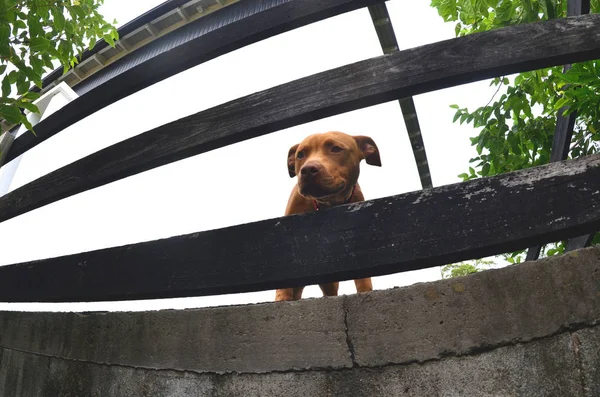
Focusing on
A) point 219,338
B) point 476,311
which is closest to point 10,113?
point 219,338

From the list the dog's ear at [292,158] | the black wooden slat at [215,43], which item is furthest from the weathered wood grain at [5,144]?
the dog's ear at [292,158]

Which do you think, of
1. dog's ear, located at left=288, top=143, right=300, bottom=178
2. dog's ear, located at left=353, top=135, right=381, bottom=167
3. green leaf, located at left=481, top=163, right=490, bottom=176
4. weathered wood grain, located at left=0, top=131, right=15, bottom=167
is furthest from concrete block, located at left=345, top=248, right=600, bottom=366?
weathered wood grain, located at left=0, top=131, right=15, bottom=167

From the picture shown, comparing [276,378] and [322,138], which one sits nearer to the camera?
[276,378]

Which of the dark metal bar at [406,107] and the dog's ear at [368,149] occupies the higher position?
the dark metal bar at [406,107]

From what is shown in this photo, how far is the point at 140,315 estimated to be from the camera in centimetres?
171

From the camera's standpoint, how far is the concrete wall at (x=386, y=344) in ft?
3.76

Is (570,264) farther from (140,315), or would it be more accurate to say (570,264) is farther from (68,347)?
(68,347)

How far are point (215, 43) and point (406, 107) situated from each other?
87.6 inches

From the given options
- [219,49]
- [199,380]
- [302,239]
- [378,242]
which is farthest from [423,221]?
[219,49]

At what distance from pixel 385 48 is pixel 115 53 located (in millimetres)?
4233

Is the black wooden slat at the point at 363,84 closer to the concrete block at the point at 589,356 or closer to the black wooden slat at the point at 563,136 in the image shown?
the concrete block at the point at 589,356

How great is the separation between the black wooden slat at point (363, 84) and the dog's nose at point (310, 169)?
2.38 feet

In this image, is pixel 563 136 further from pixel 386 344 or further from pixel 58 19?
pixel 58 19

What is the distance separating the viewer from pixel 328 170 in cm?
254
